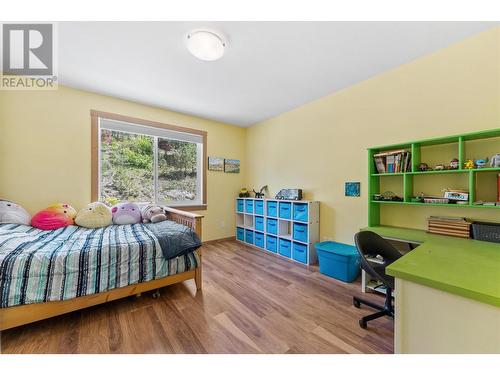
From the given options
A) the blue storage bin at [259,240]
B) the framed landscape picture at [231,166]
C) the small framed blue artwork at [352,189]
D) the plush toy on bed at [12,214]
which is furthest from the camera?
the framed landscape picture at [231,166]

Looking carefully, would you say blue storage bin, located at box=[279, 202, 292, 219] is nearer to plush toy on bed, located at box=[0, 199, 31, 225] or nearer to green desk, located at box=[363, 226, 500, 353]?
green desk, located at box=[363, 226, 500, 353]

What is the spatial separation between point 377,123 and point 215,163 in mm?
2687

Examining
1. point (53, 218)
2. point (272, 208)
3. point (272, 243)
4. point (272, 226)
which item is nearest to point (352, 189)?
point (272, 208)

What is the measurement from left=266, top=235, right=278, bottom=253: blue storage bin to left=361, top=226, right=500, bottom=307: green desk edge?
6.72ft

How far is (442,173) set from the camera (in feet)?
6.27

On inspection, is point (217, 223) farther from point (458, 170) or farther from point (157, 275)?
point (458, 170)

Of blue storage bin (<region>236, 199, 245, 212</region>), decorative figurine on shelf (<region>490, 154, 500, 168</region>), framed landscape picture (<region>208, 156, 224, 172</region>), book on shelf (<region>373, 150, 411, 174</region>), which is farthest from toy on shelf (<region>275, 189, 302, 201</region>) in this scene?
decorative figurine on shelf (<region>490, 154, 500, 168</region>)

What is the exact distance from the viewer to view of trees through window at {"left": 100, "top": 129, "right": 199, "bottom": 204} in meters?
2.97

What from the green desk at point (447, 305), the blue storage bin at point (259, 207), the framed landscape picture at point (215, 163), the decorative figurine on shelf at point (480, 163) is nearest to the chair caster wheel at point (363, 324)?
the green desk at point (447, 305)

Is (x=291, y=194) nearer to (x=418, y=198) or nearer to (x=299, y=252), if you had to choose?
→ (x=299, y=252)

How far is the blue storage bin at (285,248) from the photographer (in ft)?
10.1

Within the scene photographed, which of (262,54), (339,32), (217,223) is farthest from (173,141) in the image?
(339,32)

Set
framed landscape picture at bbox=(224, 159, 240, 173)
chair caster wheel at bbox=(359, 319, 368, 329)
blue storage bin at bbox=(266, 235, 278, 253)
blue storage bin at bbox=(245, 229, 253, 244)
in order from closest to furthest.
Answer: chair caster wheel at bbox=(359, 319, 368, 329)
blue storage bin at bbox=(266, 235, 278, 253)
blue storage bin at bbox=(245, 229, 253, 244)
framed landscape picture at bbox=(224, 159, 240, 173)

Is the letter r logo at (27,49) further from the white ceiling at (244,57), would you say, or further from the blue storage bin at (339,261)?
the blue storage bin at (339,261)
